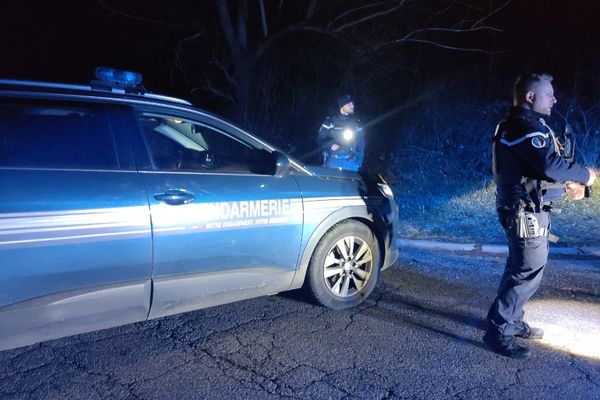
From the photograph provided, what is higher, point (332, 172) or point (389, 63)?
point (389, 63)

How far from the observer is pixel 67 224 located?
2.90 metres

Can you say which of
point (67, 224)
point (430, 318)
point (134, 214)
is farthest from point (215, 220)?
point (430, 318)

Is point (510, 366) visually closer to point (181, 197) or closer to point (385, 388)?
point (385, 388)

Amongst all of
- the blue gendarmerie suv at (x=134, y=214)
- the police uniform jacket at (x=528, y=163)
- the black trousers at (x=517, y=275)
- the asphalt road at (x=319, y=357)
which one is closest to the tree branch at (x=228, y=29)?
the blue gendarmerie suv at (x=134, y=214)

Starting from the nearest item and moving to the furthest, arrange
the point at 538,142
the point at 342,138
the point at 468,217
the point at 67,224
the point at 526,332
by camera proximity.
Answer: the point at 67,224 → the point at 538,142 → the point at 526,332 → the point at 342,138 → the point at 468,217

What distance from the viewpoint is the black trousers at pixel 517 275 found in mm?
3383

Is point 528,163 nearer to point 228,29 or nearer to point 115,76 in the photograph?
point 115,76

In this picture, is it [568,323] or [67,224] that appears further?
[568,323]

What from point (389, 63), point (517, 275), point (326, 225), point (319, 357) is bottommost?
point (319, 357)

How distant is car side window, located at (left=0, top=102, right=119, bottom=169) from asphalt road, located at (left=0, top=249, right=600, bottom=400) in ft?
4.19

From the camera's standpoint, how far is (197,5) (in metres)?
10.9

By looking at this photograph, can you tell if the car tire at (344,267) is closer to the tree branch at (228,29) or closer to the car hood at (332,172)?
the car hood at (332,172)

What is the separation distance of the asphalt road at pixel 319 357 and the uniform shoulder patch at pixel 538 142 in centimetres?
140

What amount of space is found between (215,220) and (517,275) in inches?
79.8
